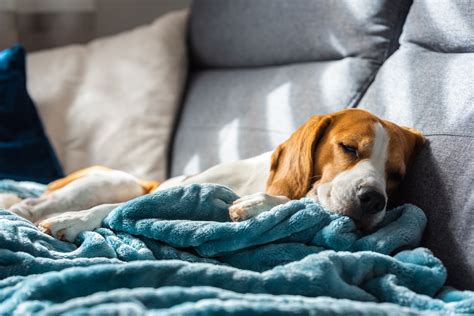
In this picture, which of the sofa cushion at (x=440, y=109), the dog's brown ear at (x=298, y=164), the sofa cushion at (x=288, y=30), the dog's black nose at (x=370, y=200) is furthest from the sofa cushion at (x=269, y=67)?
the dog's black nose at (x=370, y=200)

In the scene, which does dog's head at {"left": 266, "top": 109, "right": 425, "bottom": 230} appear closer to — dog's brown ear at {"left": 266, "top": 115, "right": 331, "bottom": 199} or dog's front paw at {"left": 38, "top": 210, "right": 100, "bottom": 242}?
dog's brown ear at {"left": 266, "top": 115, "right": 331, "bottom": 199}

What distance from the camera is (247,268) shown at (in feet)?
5.27

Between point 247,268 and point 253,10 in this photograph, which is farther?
point 253,10

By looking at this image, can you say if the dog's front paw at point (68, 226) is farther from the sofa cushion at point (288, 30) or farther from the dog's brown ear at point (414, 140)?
the sofa cushion at point (288, 30)

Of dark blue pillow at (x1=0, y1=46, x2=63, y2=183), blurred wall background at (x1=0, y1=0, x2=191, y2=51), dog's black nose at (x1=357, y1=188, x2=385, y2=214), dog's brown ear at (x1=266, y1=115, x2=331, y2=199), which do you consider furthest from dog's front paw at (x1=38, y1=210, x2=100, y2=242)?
blurred wall background at (x1=0, y1=0, x2=191, y2=51)

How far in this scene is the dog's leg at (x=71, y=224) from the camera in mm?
1747

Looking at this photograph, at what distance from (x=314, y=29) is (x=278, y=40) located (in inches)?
7.3

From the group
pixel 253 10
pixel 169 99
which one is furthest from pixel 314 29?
pixel 169 99

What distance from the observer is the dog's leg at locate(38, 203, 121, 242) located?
175 centimetres

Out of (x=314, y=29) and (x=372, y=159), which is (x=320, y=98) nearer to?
(x=314, y=29)

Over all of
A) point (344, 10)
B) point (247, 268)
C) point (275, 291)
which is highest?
point (344, 10)

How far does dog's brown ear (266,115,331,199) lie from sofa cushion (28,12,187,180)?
105 centimetres

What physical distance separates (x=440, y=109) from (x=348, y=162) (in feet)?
1.01

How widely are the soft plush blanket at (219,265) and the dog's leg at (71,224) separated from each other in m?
0.03
